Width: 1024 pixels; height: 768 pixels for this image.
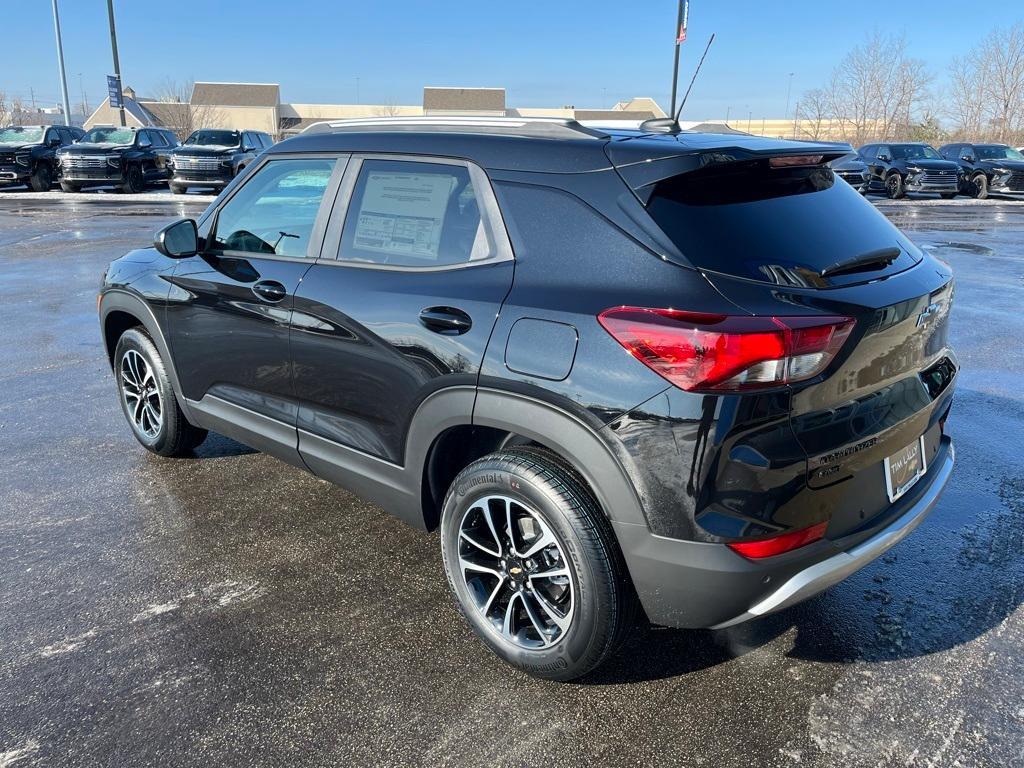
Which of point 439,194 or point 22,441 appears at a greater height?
point 439,194

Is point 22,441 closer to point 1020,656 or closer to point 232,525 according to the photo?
point 232,525

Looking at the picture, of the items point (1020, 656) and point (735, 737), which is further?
point (1020, 656)

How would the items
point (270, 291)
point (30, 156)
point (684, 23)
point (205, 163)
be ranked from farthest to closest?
point (30, 156)
point (205, 163)
point (684, 23)
point (270, 291)

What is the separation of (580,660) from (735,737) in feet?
1.71

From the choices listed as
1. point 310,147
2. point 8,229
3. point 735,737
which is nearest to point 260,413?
point 310,147

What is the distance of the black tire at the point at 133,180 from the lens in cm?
2347

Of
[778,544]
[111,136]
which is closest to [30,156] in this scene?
[111,136]

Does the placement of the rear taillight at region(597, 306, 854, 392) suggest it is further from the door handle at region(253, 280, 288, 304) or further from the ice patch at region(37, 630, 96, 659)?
the ice patch at region(37, 630, 96, 659)

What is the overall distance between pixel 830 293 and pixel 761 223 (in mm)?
320

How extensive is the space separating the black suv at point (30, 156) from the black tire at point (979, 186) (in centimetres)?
2922

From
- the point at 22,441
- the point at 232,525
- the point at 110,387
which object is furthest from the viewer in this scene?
the point at 110,387

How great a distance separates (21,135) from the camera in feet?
77.8

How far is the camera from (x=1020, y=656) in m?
2.82

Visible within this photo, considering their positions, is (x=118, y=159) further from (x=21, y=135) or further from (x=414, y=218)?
(x=414, y=218)
